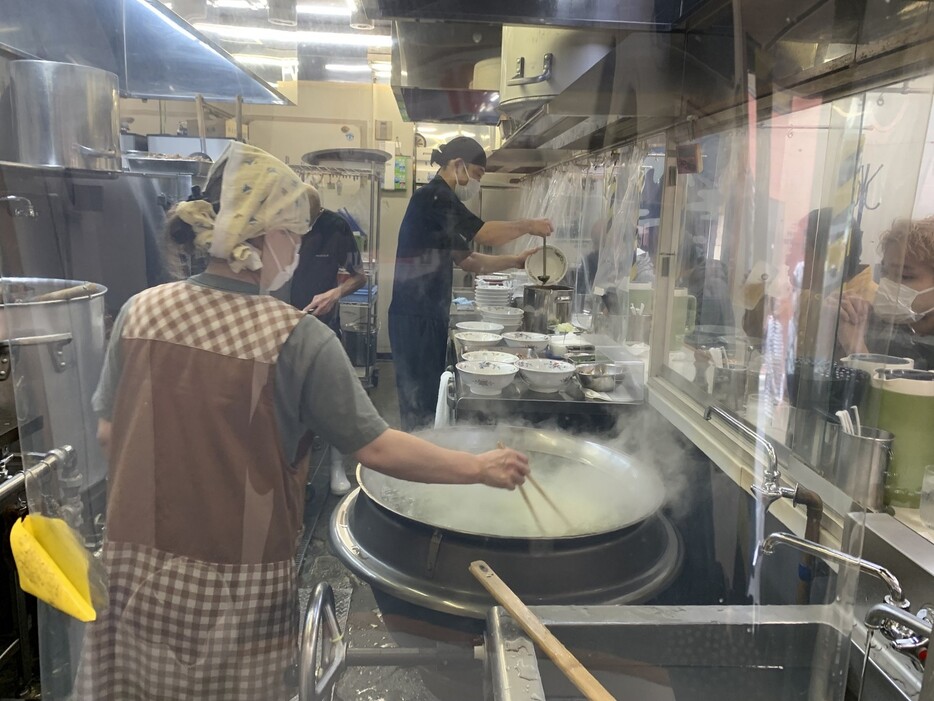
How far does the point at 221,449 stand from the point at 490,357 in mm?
591

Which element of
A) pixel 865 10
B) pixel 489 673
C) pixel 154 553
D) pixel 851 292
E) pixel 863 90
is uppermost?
pixel 865 10

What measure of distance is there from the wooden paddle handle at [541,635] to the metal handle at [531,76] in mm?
800

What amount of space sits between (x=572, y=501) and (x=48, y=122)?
0.95 meters

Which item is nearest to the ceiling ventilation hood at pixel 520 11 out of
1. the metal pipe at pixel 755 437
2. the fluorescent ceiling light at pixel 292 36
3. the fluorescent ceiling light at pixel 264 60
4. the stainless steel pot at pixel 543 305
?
the fluorescent ceiling light at pixel 292 36

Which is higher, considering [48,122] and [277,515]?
[48,122]

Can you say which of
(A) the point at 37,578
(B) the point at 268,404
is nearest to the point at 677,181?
(B) the point at 268,404

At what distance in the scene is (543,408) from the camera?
125 cm

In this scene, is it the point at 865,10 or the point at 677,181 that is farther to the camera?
the point at 677,181

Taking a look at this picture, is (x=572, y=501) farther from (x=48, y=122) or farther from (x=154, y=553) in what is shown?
(x=48, y=122)

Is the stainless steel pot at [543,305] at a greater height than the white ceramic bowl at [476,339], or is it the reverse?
the stainless steel pot at [543,305]

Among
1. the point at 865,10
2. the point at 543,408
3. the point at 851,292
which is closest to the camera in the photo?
the point at 865,10

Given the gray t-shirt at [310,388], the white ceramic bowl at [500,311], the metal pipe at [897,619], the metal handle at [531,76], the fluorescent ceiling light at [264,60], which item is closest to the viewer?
the metal pipe at [897,619]

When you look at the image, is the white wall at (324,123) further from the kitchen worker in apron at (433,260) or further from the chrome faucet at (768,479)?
the chrome faucet at (768,479)

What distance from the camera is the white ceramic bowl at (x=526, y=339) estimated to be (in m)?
1.24
